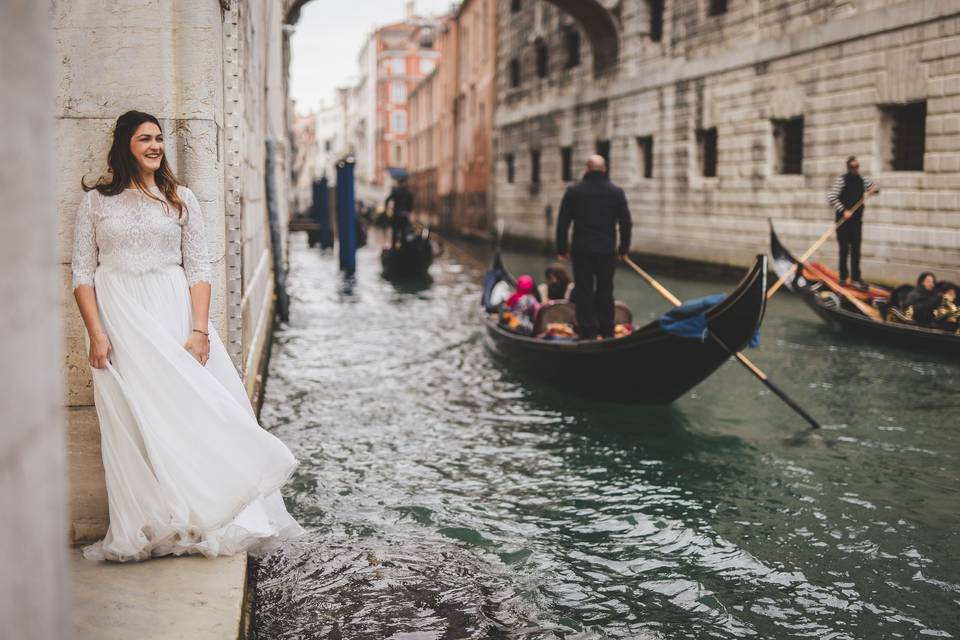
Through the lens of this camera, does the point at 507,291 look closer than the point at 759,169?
Yes

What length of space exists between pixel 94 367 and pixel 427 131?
141ft

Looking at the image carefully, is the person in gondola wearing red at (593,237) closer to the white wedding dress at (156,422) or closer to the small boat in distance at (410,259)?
the white wedding dress at (156,422)

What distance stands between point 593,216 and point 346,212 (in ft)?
27.6

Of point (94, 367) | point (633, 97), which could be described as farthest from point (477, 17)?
point (94, 367)

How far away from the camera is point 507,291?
31.0ft

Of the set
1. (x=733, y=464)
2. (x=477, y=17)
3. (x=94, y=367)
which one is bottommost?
(x=733, y=464)

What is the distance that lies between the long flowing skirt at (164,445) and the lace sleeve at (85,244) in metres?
0.03

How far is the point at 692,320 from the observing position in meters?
5.63

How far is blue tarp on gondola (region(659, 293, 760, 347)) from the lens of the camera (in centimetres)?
561

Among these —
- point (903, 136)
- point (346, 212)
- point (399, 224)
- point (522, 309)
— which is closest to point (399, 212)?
point (399, 224)

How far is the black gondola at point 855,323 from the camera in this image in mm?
8078

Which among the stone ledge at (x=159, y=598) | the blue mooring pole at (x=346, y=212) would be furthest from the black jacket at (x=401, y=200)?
the stone ledge at (x=159, y=598)

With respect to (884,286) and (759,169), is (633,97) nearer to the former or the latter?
(759,169)

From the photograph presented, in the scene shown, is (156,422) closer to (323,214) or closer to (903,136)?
(903,136)
